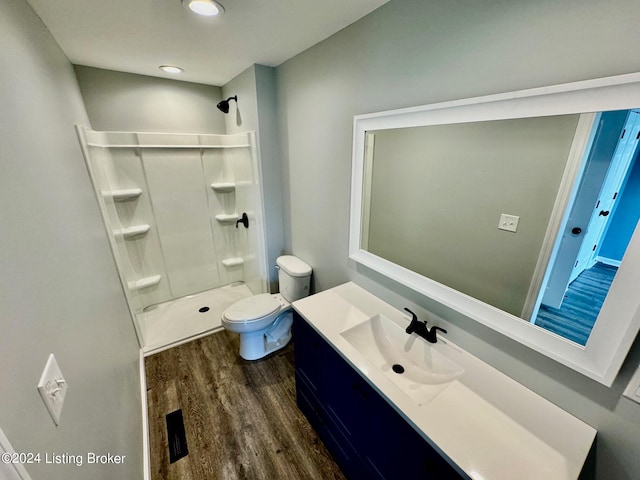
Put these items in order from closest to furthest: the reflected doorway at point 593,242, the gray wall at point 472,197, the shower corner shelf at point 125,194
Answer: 1. the reflected doorway at point 593,242
2. the gray wall at point 472,197
3. the shower corner shelf at point 125,194

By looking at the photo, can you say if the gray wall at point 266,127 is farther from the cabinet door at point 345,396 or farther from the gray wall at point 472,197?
the cabinet door at point 345,396

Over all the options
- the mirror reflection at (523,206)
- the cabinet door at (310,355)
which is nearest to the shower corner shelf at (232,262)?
the cabinet door at (310,355)

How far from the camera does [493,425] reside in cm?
84

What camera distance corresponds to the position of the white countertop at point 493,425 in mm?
731

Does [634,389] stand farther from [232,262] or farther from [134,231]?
[134,231]

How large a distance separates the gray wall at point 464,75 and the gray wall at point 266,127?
0.29m

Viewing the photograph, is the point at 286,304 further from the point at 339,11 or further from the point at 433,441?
the point at 339,11

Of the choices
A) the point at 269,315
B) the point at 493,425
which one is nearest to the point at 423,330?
the point at 493,425

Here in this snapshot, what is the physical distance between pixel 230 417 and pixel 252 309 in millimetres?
710

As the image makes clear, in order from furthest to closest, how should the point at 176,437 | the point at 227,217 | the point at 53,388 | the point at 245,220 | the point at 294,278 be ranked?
the point at 227,217 < the point at 245,220 < the point at 294,278 < the point at 176,437 < the point at 53,388

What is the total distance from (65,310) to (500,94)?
161 centimetres

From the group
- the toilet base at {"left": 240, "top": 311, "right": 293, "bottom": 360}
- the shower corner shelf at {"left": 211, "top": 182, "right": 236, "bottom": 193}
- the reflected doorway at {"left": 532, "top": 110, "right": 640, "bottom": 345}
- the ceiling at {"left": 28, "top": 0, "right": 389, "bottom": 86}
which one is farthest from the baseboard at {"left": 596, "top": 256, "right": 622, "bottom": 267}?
the shower corner shelf at {"left": 211, "top": 182, "right": 236, "bottom": 193}

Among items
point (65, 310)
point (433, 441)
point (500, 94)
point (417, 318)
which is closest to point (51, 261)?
point (65, 310)

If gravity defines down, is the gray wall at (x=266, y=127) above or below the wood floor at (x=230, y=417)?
above
